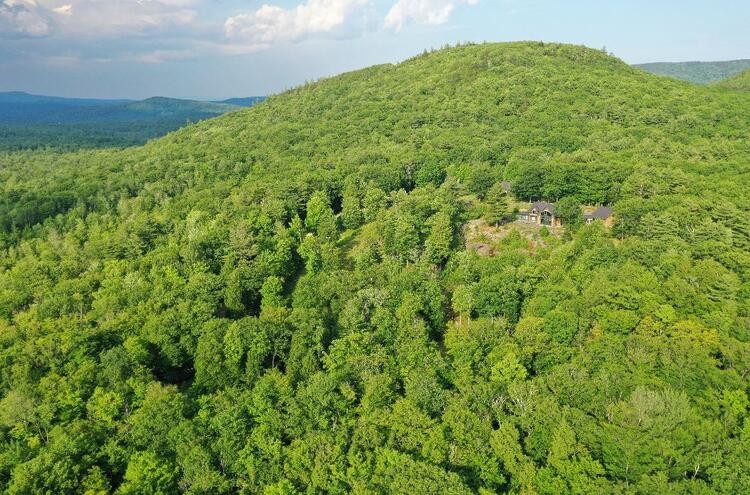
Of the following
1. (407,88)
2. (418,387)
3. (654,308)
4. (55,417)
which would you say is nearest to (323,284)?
(418,387)

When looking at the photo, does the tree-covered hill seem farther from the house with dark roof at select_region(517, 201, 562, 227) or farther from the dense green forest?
the house with dark roof at select_region(517, 201, 562, 227)

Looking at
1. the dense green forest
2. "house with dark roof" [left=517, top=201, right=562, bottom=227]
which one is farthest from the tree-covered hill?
"house with dark roof" [left=517, top=201, right=562, bottom=227]

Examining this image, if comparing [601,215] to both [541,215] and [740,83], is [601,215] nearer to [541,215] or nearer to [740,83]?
[541,215]

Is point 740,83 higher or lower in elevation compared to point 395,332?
higher

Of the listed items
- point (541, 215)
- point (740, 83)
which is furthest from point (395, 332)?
point (740, 83)

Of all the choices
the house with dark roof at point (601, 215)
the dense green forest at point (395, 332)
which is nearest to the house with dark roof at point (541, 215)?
the dense green forest at point (395, 332)

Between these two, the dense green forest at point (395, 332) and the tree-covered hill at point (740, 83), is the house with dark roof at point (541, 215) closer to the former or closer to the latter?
the dense green forest at point (395, 332)
